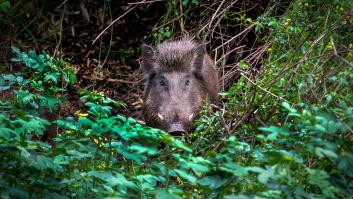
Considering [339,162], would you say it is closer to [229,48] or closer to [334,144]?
[334,144]

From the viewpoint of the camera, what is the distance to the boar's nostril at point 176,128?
7180 millimetres

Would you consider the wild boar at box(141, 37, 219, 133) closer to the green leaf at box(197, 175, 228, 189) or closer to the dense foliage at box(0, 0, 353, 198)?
the dense foliage at box(0, 0, 353, 198)

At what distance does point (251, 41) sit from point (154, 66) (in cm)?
171

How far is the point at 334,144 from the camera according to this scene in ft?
11.7

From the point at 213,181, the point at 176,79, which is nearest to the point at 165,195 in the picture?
the point at 213,181

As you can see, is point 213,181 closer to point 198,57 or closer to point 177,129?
point 177,129

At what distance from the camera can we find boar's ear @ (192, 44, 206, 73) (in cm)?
803

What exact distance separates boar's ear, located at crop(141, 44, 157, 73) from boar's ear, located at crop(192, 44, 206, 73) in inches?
18.8

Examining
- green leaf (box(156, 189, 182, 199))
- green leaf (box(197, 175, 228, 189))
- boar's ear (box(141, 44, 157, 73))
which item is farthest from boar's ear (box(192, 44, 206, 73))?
green leaf (box(156, 189, 182, 199))

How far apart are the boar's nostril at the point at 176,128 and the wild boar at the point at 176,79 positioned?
0.91 ft

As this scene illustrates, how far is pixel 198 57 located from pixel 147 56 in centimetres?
61

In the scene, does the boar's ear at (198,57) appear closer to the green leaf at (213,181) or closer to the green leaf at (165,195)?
the green leaf at (213,181)

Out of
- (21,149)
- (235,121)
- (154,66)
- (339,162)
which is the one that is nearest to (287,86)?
(235,121)

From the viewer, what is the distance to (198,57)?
319 inches
